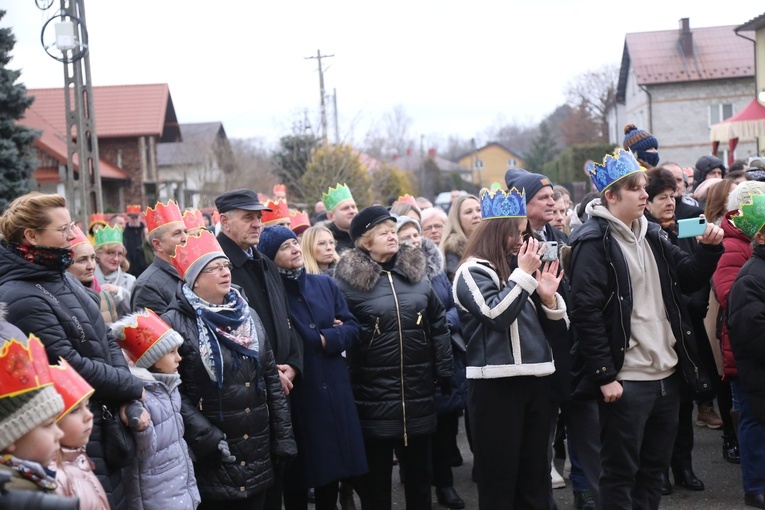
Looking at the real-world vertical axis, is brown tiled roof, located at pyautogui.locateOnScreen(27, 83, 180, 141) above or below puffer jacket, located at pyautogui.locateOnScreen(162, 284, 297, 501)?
above

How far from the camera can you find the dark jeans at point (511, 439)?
5.11 metres

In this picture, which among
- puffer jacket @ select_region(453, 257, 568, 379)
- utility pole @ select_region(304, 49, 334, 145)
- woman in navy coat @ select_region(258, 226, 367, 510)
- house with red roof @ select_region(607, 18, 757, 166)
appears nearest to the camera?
puffer jacket @ select_region(453, 257, 568, 379)

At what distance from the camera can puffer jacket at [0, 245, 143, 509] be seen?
4.13 meters

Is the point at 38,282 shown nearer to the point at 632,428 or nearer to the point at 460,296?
the point at 460,296

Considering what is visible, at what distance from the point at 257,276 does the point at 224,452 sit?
4.31ft

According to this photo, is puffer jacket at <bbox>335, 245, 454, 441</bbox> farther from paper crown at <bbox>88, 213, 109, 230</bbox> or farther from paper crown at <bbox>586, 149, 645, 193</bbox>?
paper crown at <bbox>88, 213, 109, 230</bbox>

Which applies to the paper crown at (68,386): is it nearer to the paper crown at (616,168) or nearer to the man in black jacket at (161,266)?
the man in black jacket at (161,266)

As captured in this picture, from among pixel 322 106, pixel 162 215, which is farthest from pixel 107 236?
pixel 322 106

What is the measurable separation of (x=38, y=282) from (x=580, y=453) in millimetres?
3742

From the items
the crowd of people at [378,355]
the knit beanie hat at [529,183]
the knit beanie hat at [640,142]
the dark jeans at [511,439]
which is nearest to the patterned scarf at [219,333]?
the crowd of people at [378,355]

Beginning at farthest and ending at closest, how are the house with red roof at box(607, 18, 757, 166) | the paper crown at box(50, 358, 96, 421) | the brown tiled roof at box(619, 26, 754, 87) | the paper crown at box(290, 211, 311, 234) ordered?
the house with red roof at box(607, 18, 757, 166), the brown tiled roof at box(619, 26, 754, 87), the paper crown at box(290, 211, 311, 234), the paper crown at box(50, 358, 96, 421)

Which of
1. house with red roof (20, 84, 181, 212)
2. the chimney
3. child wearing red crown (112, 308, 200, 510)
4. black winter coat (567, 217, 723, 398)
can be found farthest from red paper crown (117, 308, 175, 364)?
the chimney

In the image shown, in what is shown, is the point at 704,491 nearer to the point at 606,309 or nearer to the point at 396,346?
the point at 606,309

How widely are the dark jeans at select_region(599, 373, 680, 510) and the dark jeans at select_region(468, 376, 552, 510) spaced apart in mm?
372
